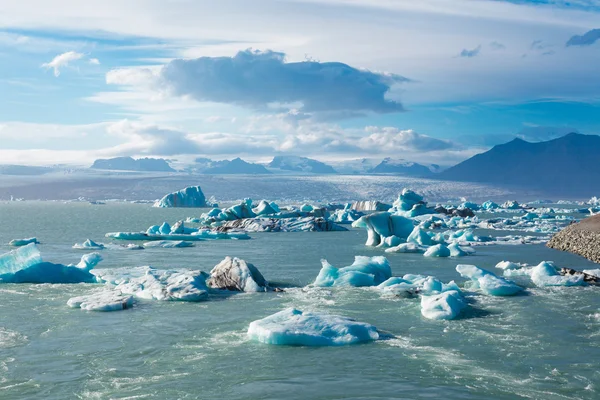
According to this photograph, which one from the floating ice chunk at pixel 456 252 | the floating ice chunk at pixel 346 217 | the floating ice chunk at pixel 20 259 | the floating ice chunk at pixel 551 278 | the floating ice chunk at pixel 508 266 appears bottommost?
the floating ice chunk at pixel 346 217

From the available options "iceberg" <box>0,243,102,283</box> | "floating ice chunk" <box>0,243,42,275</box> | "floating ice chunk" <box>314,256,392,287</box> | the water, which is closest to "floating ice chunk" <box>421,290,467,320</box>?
the water

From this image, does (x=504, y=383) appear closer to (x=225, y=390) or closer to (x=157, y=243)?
(x=225, y=390)

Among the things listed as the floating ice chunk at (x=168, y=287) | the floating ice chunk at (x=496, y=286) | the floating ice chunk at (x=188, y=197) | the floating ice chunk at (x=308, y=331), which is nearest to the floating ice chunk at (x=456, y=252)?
the floating ice chunk at (x=496, y=286)

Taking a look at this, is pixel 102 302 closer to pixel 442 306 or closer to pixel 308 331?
pixel 308 331

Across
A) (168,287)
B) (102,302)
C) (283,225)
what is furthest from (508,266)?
(283,225)

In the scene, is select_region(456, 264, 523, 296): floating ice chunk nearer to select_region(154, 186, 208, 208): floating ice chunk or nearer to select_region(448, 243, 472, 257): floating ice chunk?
select_region(448, 243, 472, 257): floating ice chunk

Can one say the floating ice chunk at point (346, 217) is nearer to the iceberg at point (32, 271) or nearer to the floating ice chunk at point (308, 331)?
the iceberg at point (32, 271)

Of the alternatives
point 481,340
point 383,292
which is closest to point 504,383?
point 481,340

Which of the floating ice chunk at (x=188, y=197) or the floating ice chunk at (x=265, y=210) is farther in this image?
the floating ice chunk at (x=188, y=197)
